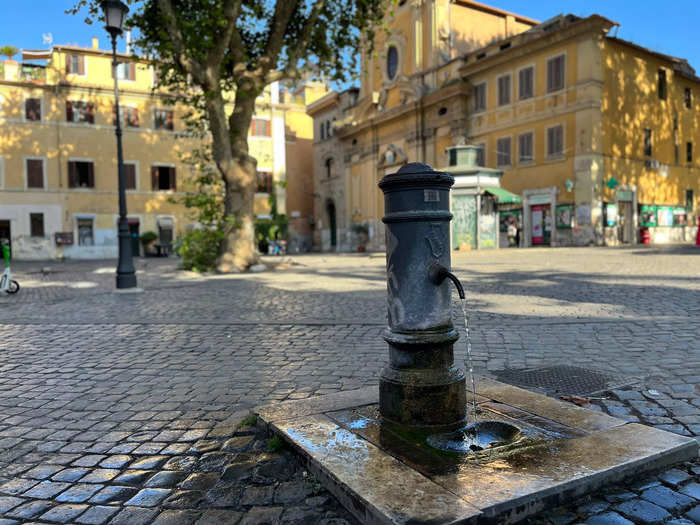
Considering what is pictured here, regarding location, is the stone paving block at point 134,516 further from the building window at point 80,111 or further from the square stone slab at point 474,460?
the building window at point 80,111

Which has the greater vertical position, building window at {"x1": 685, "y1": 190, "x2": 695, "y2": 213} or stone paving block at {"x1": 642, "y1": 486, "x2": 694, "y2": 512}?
building window at {"x1": 685, "y1": 190, "x2": 695, "y2": 213}

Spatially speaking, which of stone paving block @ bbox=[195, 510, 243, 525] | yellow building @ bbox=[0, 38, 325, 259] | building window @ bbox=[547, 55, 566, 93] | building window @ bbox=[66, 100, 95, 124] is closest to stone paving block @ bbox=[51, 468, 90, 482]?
stone paving block @ bbox=[195, 510, 243, 525]

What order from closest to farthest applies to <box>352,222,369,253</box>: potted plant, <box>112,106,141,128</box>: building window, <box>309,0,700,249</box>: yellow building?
1. <box>309,0,700,249</box>: yellow building
2. <box>112,106,141,128</box>: building window
3. <box>352,222,369,253</box>: potted plant

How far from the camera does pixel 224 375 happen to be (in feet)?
14.8

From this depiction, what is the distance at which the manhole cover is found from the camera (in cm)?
378

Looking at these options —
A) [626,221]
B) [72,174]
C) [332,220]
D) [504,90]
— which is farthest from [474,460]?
[332,220]

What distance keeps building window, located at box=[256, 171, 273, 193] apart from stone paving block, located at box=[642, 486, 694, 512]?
40.0 metres

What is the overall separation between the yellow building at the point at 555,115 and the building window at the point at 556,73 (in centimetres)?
6

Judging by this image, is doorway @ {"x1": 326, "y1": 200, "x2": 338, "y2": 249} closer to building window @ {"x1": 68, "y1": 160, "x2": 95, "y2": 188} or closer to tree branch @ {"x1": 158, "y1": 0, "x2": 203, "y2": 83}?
building window @ {"x1": 68, "y1": 160, "x2": 95, "y2": 188}

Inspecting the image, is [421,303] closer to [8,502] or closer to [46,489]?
[46,489]

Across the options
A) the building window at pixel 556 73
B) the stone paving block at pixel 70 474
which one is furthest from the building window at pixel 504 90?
the stone paving block at pixel 70 474

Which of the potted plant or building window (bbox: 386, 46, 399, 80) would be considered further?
the potted plant

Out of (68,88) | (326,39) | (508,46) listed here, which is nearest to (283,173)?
(68,88)

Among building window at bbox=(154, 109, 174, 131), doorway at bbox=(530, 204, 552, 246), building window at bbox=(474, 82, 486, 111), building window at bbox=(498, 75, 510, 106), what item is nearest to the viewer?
doorway at bbox=(530, 204, 552, 246)
